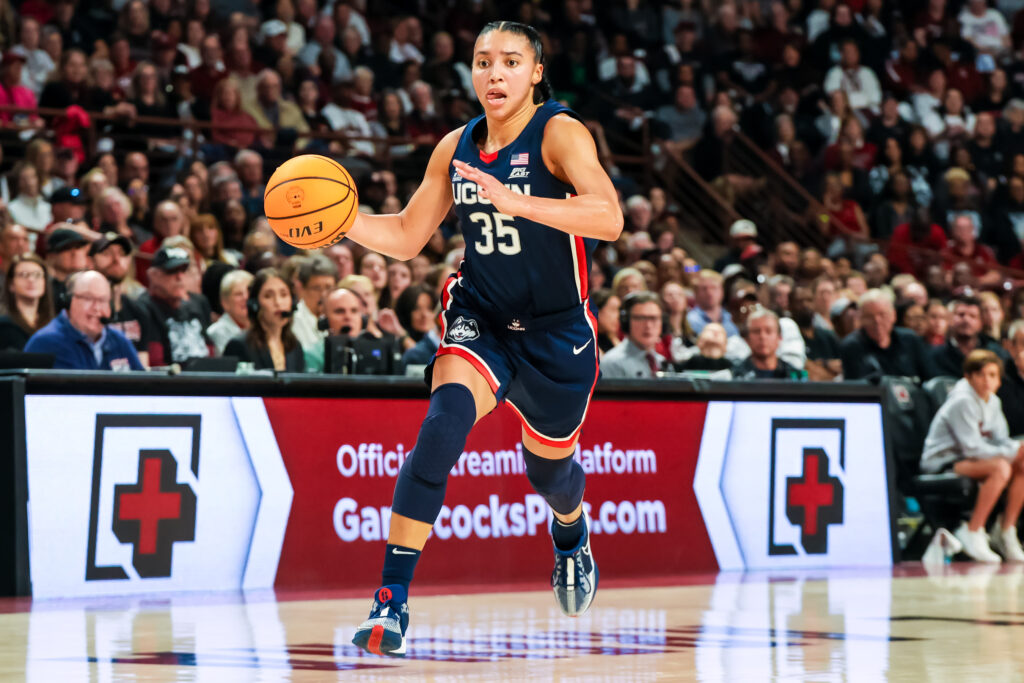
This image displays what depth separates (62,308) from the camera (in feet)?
29.9

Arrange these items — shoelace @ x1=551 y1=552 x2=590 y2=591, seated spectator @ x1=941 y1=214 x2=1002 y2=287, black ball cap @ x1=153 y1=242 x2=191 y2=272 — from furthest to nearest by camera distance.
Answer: seated spectator @ x1=941 y1=214 x2=1002 y2=287
black ball cap @ x1=153 y1=242 x2=191 y2=272
shoelace @ x1=551 y1=552 x2=590 y2=591

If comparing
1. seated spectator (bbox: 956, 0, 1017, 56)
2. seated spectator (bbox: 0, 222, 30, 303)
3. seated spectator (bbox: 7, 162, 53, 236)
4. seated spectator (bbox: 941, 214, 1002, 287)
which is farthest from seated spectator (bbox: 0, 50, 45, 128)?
seated spectator (bbox: 956, 0, 1017, 56)

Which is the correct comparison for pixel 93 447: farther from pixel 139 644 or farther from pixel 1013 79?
pixel 1013 79

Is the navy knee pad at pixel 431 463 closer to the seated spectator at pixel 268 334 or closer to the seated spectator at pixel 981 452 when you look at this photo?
the seated spectator at pixel 268 334

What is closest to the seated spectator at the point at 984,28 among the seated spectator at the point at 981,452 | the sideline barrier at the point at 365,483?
the seated spectator at the point at 981,452

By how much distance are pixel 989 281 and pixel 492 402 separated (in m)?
13.5

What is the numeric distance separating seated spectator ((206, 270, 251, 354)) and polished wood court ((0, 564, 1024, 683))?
102 inches

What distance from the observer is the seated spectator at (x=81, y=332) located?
8.87 m

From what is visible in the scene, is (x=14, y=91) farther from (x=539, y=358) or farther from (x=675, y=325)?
(x=539, y=358)

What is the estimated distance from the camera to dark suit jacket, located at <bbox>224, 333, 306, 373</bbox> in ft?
32.3

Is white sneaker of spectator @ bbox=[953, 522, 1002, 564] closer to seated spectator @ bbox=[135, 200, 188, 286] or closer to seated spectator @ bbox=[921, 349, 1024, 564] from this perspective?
seated spectator @ bbox=[921, 349, 1024, 564]

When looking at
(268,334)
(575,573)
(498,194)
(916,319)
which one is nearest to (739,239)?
(916,319)

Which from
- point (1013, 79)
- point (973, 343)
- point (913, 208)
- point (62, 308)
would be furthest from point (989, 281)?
point (62, 308)

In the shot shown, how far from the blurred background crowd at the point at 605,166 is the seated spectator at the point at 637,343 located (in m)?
0.02
